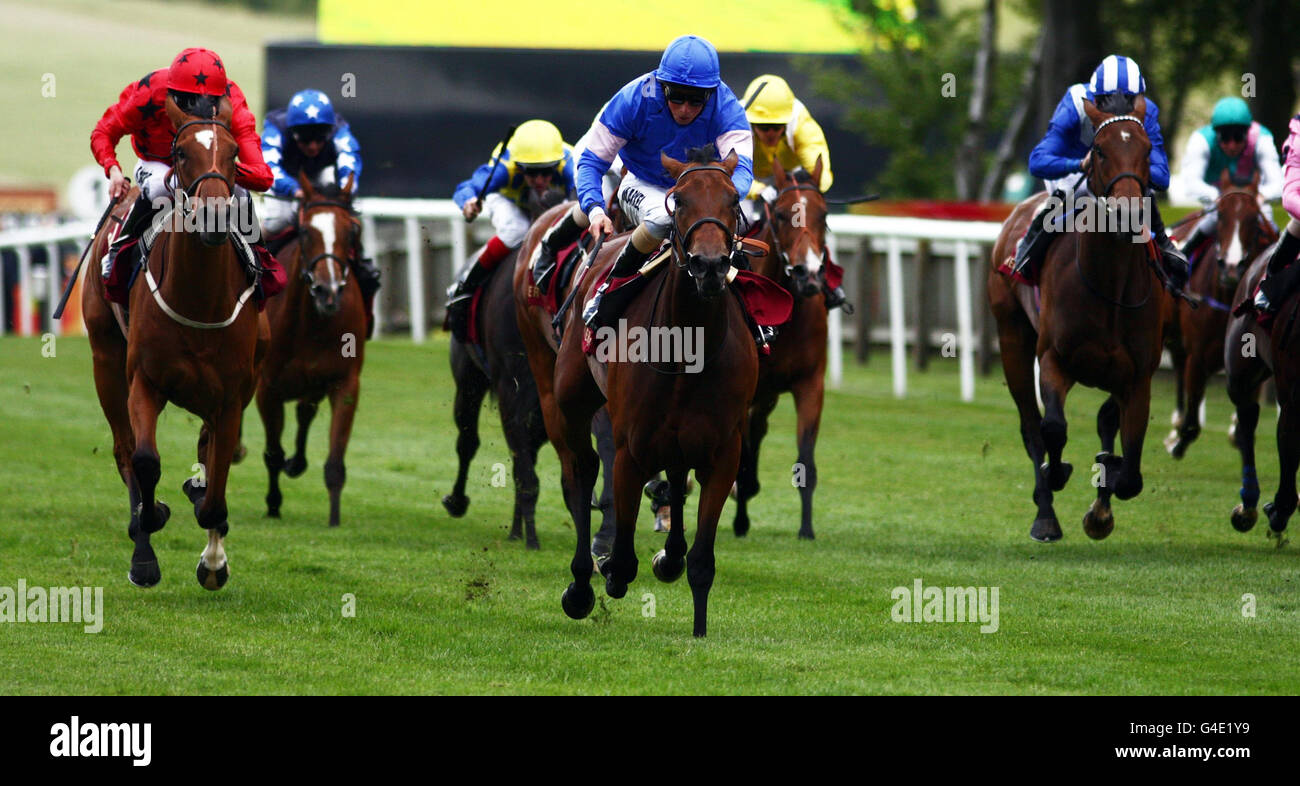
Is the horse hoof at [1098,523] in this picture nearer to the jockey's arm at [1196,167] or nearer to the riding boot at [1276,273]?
the riding boot at [1276,273]

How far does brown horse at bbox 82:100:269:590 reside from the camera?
763cm

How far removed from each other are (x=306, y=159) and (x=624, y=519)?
4825mm

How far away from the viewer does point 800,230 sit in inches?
396

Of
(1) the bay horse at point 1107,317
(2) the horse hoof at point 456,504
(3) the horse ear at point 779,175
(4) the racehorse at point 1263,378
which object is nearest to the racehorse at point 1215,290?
(4) the racehorse at point 1263,378

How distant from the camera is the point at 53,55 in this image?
70562 millimetres

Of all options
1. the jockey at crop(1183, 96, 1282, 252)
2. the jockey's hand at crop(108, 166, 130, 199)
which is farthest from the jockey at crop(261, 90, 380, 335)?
the jockey at crop(1183, 96, 1282, 252)

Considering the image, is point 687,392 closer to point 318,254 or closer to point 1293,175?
point 1293,175

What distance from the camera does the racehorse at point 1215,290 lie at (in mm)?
11852

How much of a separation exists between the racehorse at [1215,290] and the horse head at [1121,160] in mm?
2591

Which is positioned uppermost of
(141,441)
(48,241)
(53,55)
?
(53,55)

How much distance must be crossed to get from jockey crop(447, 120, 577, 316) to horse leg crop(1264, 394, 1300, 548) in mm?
3883
